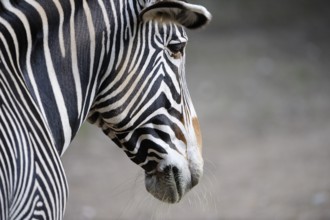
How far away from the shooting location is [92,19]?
297 centimetres

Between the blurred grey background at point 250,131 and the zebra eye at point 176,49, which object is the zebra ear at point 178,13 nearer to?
the zebra eye at point 176,49

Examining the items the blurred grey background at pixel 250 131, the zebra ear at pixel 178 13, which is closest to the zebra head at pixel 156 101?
the zebra ear at pixel 178 13

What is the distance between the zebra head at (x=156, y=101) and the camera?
9.93 feet

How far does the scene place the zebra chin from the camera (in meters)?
3.17

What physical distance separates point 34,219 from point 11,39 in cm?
67

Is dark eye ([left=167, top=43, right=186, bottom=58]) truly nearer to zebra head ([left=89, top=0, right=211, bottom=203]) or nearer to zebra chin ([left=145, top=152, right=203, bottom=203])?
zebra head ([left=89, top=0, right=211, bottom=203])

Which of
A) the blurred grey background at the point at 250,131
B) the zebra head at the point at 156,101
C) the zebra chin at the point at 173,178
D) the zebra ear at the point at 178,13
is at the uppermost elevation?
the zebra ear at the point at 178,13

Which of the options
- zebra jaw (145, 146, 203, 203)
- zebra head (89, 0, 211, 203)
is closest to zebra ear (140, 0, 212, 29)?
zebra head (89, 0, 211, 203)

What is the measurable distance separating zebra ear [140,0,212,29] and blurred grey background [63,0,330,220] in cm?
85

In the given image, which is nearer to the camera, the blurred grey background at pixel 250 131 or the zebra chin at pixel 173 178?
the zebra chin at pixel 173 178

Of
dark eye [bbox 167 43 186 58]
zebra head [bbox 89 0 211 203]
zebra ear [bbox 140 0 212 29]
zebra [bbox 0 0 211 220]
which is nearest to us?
zebra [bbox 0 0 211 220]

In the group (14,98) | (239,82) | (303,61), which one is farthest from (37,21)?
(303,61)

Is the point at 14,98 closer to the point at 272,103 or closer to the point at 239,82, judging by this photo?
the point at 272,103

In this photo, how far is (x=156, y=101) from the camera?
308 centimetres
